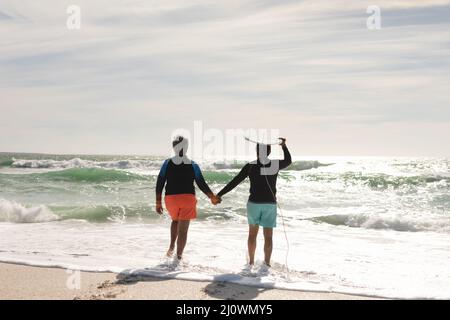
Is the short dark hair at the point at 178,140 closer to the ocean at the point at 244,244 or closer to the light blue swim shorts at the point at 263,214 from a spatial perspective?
the light blue swim shorts at the point at 263,214

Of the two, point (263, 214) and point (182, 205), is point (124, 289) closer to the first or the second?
point (182, 205)

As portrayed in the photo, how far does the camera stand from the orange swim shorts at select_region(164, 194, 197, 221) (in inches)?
281

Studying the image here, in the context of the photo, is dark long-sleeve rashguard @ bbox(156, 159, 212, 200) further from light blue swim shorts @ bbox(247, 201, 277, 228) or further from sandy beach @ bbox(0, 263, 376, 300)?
sandy beach @ bbox(0, 263, 376, 300)

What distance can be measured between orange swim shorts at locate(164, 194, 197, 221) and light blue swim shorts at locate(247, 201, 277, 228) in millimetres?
905

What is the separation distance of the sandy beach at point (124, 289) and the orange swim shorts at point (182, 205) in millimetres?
1313

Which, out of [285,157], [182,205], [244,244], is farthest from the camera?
[244,244]

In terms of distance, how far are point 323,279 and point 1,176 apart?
26410 millimetres

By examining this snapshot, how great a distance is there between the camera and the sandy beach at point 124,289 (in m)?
5.22

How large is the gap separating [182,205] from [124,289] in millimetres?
1909

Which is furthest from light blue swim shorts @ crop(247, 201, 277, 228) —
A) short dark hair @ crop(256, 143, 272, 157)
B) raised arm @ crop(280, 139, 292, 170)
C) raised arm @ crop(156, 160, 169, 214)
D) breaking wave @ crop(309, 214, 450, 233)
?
breaking wave @ crop(309, 214, 450, 233)

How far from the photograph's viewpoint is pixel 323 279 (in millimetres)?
6762

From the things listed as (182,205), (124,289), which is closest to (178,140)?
(182,205)

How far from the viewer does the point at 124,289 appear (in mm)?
5484
